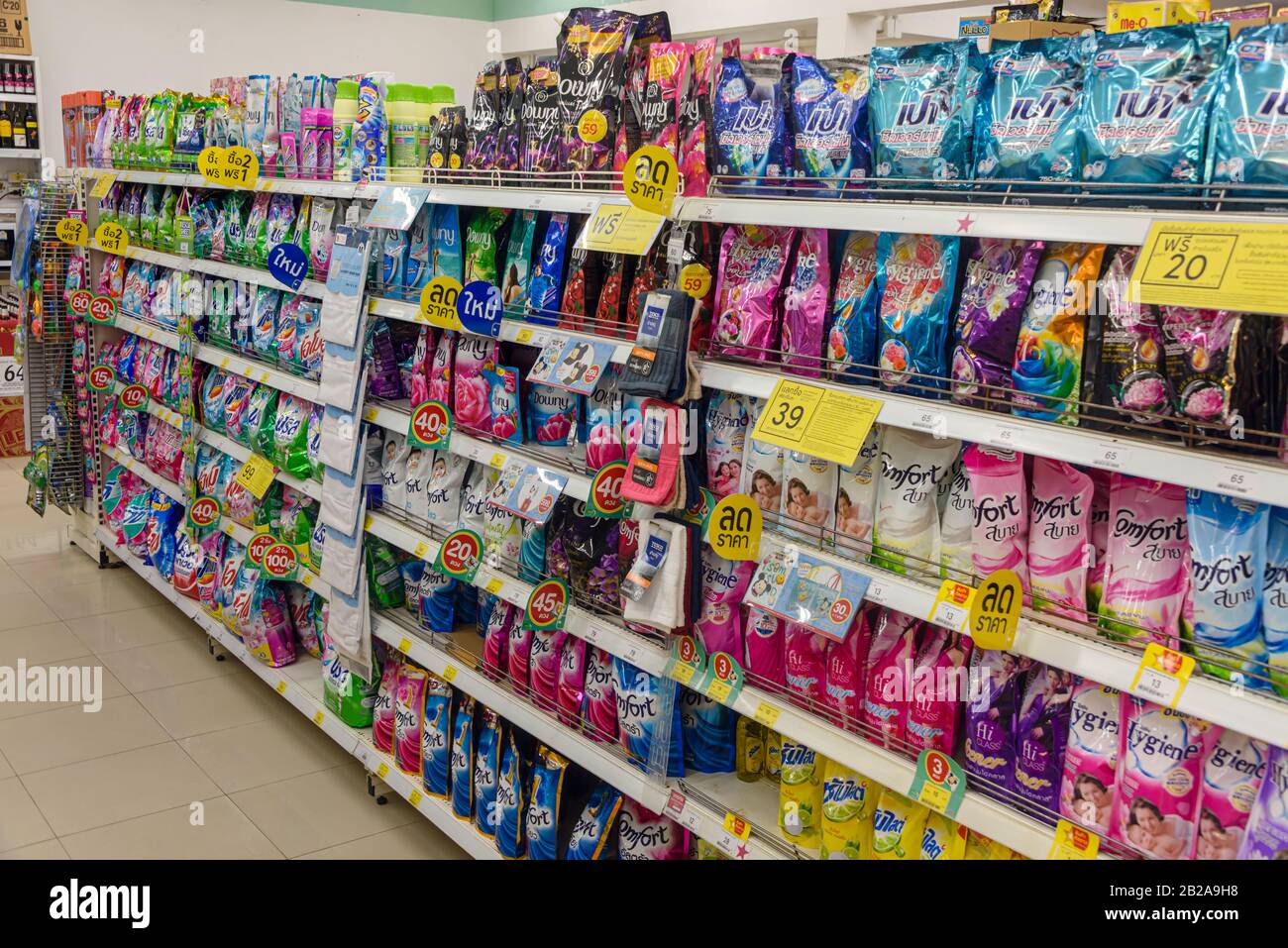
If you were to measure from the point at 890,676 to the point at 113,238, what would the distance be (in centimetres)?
420

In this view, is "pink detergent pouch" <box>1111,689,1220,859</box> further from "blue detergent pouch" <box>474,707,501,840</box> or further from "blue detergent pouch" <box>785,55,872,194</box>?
"blue detergent pouch" <box>474,707,501,840</box>

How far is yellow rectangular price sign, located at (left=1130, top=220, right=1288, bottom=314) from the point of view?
4.33 ft

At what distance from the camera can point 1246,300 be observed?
1330 millimetres

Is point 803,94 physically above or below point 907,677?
above

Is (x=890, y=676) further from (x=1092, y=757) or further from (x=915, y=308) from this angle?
(x=915, y=308)

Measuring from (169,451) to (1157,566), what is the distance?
423 cm

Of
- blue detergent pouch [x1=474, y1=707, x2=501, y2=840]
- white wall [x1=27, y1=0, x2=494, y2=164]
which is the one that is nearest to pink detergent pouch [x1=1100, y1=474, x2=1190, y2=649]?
blue detergent pouch [x1=474, y1=707, x2=501, y2=840]

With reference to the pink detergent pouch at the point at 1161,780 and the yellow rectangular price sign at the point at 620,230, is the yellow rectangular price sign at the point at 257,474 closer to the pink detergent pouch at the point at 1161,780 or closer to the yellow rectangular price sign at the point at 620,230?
the yellow rectangular price sign at the point at 620,230

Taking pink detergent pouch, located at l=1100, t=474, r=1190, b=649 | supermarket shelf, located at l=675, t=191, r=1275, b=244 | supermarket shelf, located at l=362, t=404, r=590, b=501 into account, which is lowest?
supermarket shelf, located at l=362, t=404, r=590, b=501

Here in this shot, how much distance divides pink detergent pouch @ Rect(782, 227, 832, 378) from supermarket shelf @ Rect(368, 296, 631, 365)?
381 millimetres

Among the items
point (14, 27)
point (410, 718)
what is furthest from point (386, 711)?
point (14, 27)
